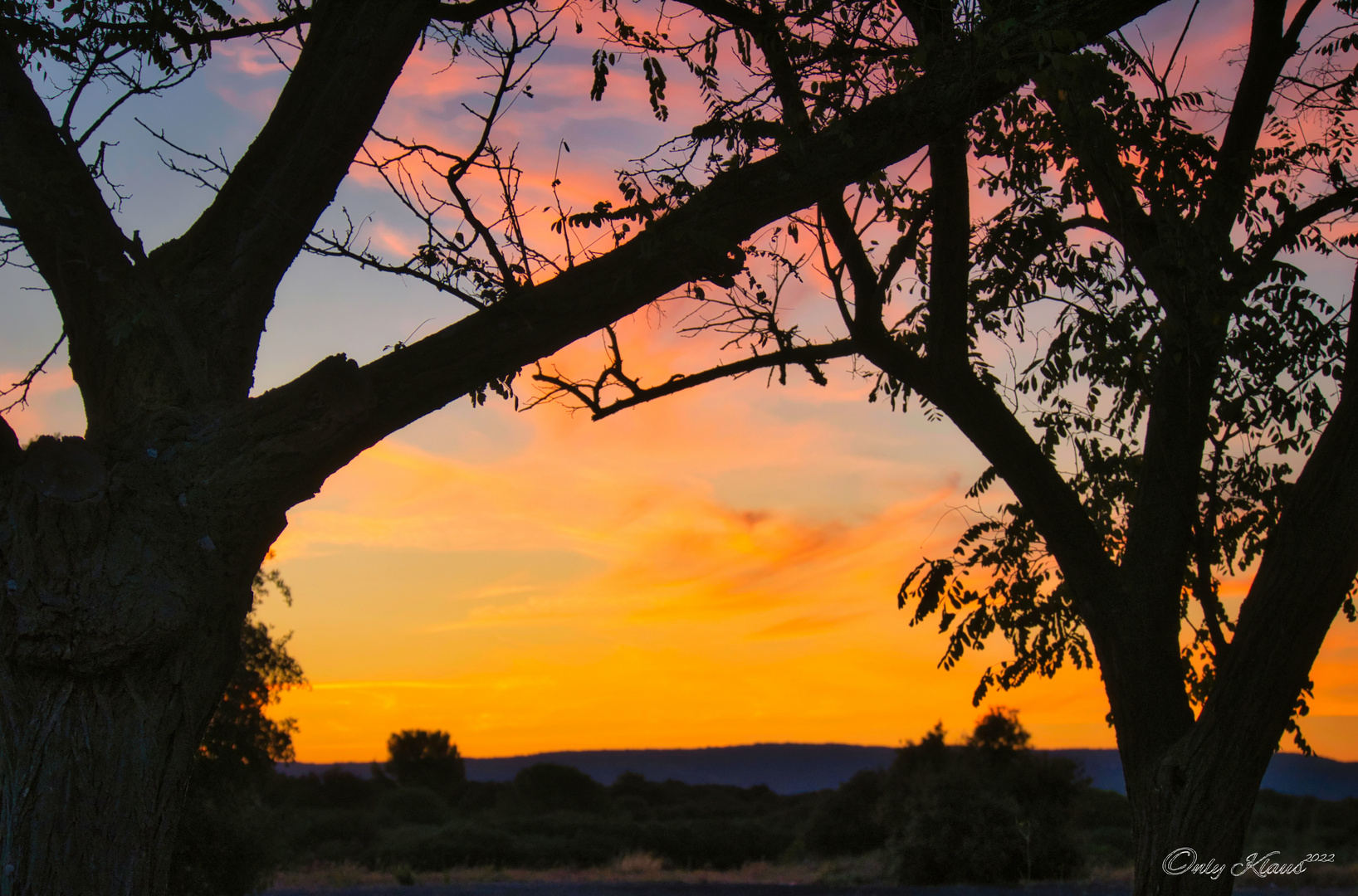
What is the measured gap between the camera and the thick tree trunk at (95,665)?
322 centimetres

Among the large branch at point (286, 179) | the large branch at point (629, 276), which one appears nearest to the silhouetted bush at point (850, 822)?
the large branch at point (629, 276)

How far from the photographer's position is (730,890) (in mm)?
17016

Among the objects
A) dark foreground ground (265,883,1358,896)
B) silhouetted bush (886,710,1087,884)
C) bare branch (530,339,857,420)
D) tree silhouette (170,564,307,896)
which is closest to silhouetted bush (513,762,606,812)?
silhouetted bush (886,710,1087,884)

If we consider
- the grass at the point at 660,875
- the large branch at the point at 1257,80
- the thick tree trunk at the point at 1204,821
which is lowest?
the grass at the point at 660,875

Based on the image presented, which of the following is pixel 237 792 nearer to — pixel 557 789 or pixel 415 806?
pixel 415 806

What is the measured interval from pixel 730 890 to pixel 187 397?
15394 millimetres

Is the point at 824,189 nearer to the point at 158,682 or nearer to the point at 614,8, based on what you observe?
the point at 614,8

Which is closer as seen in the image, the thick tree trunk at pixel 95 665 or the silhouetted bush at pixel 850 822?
the thick tree trunk at pixel 95 665

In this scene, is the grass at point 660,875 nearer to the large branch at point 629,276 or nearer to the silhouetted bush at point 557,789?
the silhouetted bush at point 557,789

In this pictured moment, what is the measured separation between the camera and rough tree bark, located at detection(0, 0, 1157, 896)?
3311mm

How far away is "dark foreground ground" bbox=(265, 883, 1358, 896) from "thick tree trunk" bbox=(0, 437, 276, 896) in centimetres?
1439

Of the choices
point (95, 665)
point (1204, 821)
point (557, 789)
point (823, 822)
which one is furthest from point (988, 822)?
point (557, 789)

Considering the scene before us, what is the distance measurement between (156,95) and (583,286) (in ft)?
9.00

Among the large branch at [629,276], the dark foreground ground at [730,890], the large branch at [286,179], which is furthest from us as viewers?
the dark foreground ground at [730,890]
